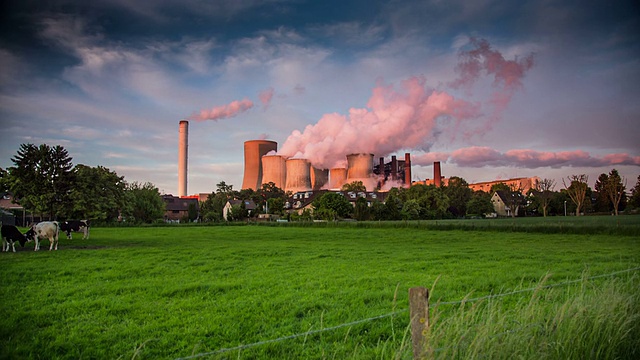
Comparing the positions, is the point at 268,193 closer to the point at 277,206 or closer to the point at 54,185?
the point at 277,206

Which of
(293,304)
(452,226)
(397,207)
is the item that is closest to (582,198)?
(397,207)

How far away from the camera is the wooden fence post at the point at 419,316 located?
2.78 meters

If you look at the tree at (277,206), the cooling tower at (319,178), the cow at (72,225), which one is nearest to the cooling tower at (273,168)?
the tree at (277,206)

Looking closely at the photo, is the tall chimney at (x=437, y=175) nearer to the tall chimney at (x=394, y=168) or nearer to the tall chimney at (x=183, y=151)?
the tall chimney at (x=394, y=168)

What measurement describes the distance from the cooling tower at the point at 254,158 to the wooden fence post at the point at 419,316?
76482mm

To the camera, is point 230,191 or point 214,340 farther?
point 230,191

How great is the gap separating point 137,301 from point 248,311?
2.15 m

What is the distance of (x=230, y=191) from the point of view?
89.6m

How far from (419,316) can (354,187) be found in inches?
3415

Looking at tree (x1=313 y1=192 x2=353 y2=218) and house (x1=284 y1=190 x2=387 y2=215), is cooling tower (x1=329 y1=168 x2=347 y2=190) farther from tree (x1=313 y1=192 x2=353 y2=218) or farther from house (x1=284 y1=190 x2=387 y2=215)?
tree (x1=313 y1=192 x2=353 y2=218)

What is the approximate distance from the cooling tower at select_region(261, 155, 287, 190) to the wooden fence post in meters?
75.5

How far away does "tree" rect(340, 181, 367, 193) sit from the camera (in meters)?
88.6

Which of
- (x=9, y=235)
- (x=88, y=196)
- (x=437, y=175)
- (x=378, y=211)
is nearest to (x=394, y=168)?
(x=437, y=175)

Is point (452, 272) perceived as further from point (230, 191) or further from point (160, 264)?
point (230, 191)
